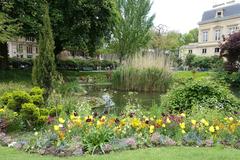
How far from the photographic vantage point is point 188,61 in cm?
4753

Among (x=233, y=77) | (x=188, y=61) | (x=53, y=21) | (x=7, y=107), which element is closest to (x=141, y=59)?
(x=53, y=21)

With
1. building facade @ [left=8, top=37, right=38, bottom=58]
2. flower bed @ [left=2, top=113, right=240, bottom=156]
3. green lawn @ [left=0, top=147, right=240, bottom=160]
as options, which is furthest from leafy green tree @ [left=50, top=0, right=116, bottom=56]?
building facade @ [left=8, top=37, right=38, bottom=58]

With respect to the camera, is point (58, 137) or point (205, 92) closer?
point (58, 137)

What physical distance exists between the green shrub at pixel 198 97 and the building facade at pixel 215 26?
137 ft

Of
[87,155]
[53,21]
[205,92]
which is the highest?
[53,21]

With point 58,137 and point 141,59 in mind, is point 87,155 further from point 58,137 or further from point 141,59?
point 141,59

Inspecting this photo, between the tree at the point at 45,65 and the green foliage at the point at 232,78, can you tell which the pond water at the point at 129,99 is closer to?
the tree at the point at 45,65

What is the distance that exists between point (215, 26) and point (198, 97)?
152 ft

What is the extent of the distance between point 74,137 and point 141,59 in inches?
534

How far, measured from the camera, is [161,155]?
485 cm

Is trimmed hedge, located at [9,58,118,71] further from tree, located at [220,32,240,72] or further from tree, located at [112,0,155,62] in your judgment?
tree, located at [220,32,240,72]

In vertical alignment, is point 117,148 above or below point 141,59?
below

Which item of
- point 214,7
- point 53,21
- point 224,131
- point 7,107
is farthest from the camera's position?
point 214,7

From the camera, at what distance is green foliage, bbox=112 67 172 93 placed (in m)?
18.0
